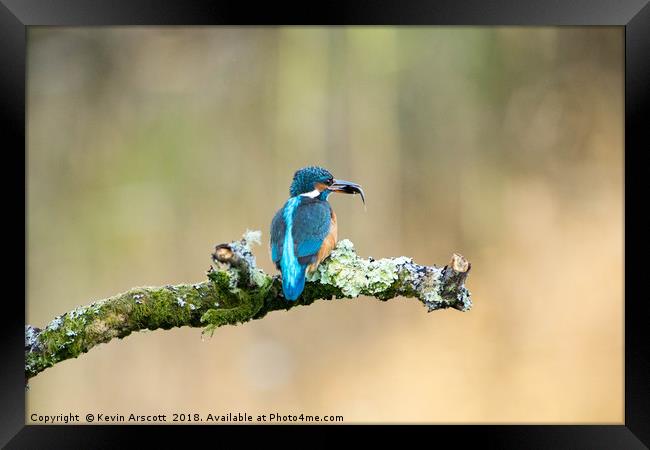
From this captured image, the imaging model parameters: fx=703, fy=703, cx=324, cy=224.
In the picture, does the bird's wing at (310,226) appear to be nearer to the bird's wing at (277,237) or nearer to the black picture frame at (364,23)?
the bird's wing at (277,237)

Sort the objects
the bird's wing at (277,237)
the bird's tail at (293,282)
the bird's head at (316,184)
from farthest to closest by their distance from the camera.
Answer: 1. the bird's head at (316,184)
2. the bird's wing at (277,237)
3. the bird's tail at (293,282)

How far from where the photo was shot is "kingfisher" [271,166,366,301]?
98.2 inches

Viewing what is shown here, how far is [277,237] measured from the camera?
8.61ft

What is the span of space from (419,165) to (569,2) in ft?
9.62

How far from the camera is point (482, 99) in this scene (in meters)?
5.54

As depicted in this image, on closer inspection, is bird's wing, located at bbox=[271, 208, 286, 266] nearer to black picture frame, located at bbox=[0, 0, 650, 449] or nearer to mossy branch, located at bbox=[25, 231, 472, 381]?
mossy branch, located at bbox=[25, 231, 472, 381]

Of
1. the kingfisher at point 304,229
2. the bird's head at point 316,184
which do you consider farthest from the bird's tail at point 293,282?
the bird's head at point 316,184

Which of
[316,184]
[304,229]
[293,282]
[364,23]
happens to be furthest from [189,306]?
[364,23]

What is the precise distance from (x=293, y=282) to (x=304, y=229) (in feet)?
0.90

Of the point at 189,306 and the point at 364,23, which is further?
the point at 364,23

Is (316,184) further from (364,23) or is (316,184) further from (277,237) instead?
(364,23)

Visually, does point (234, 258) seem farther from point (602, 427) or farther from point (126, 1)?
point (602, 427)

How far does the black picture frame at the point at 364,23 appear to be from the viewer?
2553 millimetres

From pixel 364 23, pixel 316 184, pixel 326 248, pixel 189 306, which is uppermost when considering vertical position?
pixel 364 23
